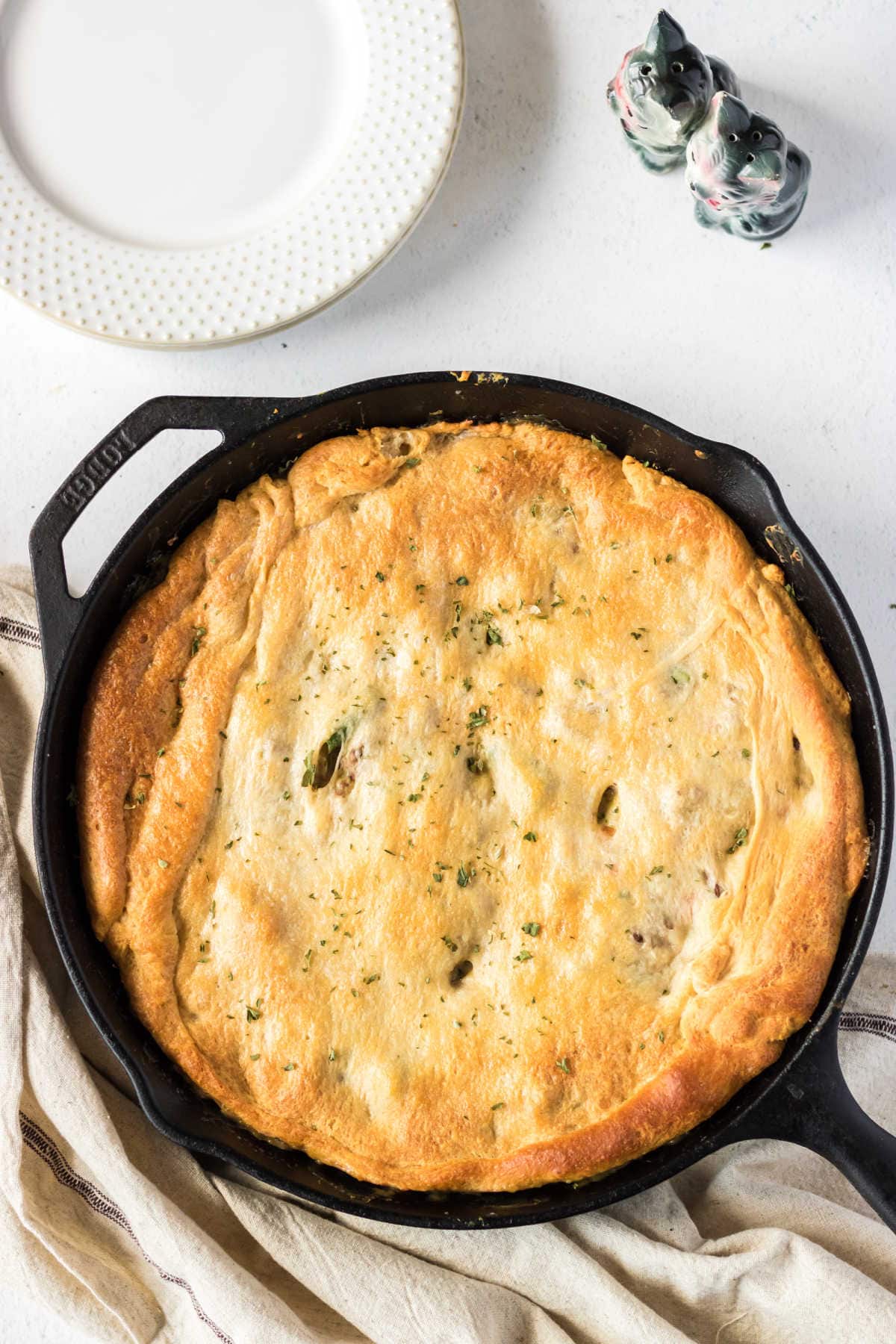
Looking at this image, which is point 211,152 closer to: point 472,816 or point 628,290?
point 628,290

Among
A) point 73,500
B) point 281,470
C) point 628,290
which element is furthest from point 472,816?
point 628,290

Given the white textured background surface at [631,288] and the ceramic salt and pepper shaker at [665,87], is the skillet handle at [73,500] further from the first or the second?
the ceramic salt and pepper shaker at [665,87]

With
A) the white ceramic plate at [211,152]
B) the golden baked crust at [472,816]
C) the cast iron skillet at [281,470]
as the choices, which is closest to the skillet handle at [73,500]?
the cast iron skillet at [281,470]

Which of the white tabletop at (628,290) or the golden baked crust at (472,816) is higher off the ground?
the white tabletop at (628,290)

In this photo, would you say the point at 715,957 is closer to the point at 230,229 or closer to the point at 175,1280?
the point at 175,1280

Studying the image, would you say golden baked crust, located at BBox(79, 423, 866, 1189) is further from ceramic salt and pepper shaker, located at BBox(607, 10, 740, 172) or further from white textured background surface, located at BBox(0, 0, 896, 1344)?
ceramic salt and pepper shaker, located at BBox(607, 10, 740, 172)

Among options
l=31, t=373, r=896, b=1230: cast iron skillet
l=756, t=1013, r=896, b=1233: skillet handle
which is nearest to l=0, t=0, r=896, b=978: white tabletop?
l=31, t=373, r=896, b=1230: cast iron skillet
